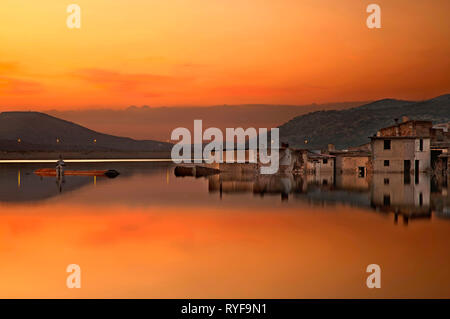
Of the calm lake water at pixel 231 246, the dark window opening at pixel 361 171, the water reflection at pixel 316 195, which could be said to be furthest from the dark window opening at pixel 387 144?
the calm lake water at pixel 231 246

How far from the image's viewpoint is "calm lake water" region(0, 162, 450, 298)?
48.4 ft

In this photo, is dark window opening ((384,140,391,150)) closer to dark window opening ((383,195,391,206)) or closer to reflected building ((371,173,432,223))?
reflected building ((371,173,432,223))

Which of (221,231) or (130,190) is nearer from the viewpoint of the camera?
(221,231)

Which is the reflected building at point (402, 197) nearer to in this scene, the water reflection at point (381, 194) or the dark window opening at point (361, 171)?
the water reflection at point (381, 194)

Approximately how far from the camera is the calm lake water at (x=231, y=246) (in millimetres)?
14750

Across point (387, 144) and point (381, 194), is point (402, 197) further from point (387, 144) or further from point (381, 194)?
point (387, 144)

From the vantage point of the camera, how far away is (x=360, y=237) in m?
22.8

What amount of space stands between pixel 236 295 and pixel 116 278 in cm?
417

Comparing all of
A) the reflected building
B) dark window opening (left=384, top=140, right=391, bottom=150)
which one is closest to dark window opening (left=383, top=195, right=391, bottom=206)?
the reflected building

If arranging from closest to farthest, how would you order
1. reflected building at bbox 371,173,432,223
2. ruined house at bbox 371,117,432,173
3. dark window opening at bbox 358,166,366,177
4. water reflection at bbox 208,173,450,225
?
reflected building at bbox 371,173,432,223, water reflection at bbox 208,173,450,225, ruined house at bbox 371,117,432,173, dark window opening at bbox 358,166,366,177

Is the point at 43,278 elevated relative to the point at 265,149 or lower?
lower

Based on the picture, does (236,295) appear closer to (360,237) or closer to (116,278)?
(116,278)
